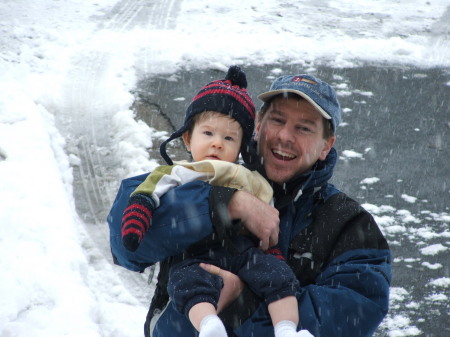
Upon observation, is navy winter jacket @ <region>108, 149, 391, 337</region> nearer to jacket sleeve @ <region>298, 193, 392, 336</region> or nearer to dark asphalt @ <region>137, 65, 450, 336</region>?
jacket sleeve @ <region>298, 193, 392, 336</region>

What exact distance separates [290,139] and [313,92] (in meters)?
0.24

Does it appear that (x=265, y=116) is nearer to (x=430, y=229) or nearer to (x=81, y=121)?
(x=430, y=229)

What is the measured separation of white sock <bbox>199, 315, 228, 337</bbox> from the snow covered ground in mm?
2153

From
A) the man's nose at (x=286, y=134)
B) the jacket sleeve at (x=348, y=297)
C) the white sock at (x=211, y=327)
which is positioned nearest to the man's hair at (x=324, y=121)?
the man's nose at (x=286, y=134)

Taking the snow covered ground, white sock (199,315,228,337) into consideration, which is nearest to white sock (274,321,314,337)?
white sock (199,315,228,337)

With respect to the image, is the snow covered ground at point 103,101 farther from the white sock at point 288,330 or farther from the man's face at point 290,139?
the white sock at point 288,330

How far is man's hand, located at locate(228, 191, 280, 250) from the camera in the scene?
2.38 meters

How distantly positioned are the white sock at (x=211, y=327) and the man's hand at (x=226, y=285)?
14 cm

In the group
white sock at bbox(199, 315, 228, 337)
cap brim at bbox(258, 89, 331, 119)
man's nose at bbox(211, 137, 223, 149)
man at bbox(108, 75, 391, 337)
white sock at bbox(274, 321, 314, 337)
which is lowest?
white sock at bbox(274, 321, 314, 337)

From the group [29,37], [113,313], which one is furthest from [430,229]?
[29,37]

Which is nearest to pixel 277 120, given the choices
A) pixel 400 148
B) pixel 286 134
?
pixel 286 134

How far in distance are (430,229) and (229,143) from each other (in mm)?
3558

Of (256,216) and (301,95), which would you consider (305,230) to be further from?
(301,95)

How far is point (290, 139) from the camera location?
2.74 meters
